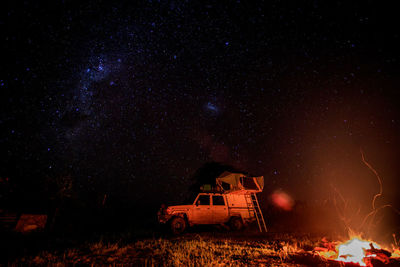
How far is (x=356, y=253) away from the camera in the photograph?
5.70 m

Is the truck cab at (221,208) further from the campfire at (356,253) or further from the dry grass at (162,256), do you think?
the campfire at (356,253)

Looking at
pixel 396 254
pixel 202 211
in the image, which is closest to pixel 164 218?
pixel 202 211

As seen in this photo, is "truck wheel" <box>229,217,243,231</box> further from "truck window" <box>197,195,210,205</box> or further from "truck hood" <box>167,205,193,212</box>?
"truck hood" <box>167,205,193,212</box>

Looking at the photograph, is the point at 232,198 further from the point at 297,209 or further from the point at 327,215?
the point at 327,215

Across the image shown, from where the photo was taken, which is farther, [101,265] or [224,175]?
[224,175]

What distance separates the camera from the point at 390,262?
16.0ft

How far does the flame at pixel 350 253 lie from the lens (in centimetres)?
532

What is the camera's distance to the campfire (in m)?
4.99

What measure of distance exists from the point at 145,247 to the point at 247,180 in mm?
8246

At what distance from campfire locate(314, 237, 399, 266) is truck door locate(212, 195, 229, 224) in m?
5.86

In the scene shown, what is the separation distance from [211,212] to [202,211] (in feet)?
2.09

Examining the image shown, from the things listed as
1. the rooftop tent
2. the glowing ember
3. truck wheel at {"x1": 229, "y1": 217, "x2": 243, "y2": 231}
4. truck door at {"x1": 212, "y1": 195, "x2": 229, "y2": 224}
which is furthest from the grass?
the rooftop tent

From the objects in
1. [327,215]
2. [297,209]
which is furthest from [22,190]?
[327,215]

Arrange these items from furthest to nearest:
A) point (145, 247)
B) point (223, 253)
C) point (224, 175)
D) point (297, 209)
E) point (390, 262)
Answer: point (297, 209) → point (224, 175) → point (145, 247) → point (223, 253) → point (390, 262)
